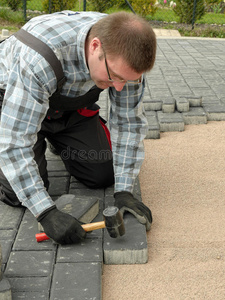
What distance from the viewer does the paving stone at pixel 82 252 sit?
2842mm

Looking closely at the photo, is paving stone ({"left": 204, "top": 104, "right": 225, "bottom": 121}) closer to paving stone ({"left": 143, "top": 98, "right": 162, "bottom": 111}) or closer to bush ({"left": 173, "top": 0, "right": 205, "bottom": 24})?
paving stone ({"left": 143, "top": 98, "right": 162, "bottom": 111})

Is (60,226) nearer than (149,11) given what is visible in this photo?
Yes

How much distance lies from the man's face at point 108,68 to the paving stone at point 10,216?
1.35 metres

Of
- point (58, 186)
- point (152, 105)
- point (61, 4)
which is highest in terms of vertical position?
point (58, 186)

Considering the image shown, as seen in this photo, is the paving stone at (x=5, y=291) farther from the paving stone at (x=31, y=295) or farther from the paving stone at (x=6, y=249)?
the paving stone at (x=6, y=249)

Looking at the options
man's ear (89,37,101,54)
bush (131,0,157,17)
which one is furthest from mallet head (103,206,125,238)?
bush (131,0,157,17)

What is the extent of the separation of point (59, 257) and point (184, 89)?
14.1 feet

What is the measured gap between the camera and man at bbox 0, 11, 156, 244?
2.58 metres

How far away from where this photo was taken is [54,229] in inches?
112

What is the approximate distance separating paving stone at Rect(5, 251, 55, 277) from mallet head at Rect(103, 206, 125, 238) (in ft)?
1.50

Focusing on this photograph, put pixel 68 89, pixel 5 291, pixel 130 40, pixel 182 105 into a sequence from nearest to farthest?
pixel 5 291
pixel 130 40
pixel 68 89
pixel 182 105

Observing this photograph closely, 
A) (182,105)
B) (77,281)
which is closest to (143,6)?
(182,105)

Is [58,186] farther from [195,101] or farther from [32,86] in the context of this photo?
[195,101]

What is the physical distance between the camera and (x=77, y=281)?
264 centimetres
